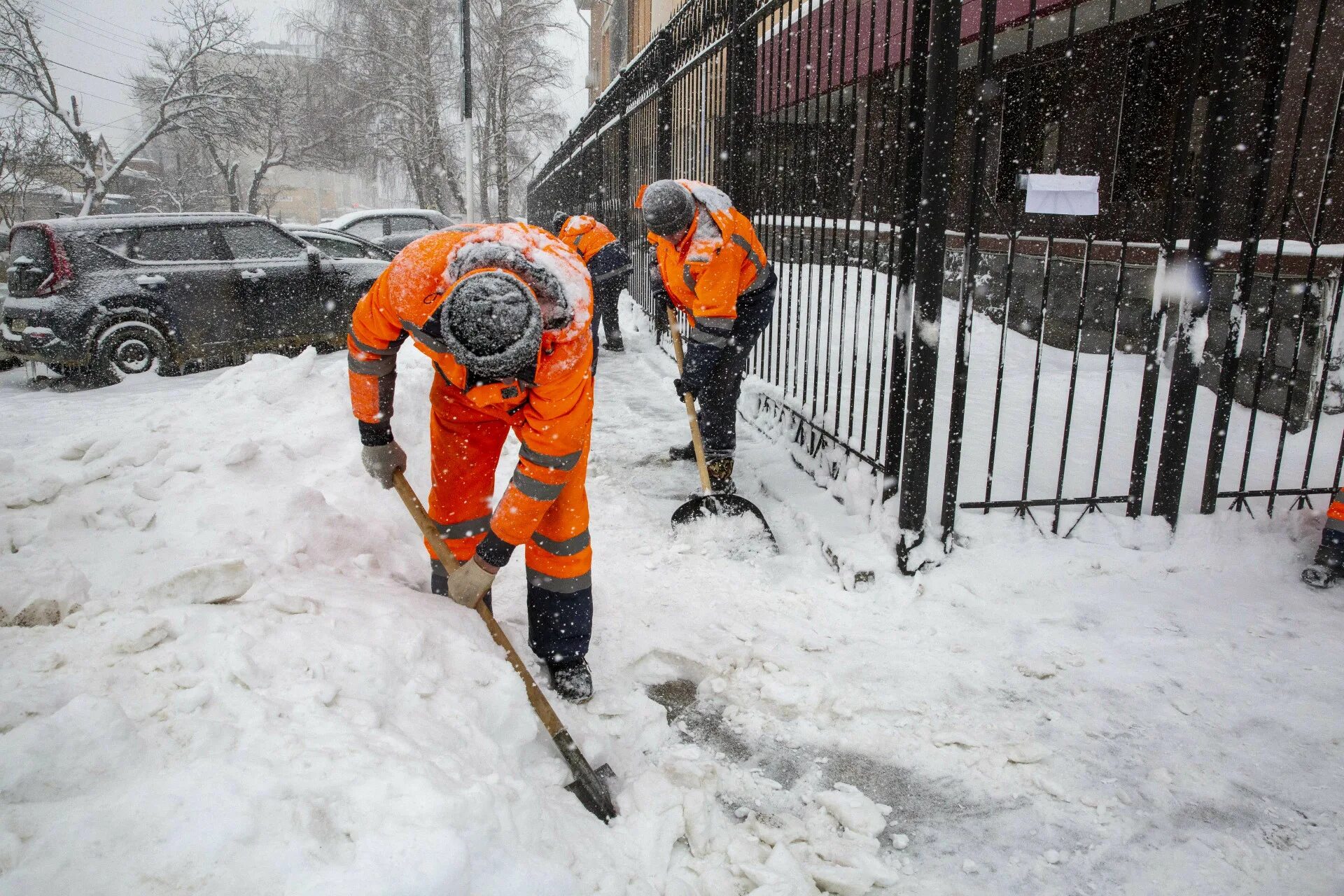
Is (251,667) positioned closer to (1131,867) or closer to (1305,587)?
(1131,867)

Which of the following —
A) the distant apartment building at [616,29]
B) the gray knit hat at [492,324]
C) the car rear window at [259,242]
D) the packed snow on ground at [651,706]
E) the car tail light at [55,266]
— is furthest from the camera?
the distant apartment building at [616,29]

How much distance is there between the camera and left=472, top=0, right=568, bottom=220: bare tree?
22.4m

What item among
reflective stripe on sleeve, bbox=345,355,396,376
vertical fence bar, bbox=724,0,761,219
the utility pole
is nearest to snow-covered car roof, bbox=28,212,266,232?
vertical fence bar, bbox=724,0,761,219

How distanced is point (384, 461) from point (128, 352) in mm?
6482

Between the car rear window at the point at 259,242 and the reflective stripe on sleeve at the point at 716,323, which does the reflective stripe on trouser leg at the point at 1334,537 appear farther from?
the car rear window at the point at 259,242

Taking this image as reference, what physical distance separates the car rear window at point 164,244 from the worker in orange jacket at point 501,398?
658 centimetres

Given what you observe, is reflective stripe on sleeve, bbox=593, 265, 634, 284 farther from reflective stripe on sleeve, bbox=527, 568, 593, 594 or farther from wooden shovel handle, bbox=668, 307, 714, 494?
reflective stripe on sleeve, bbox=527, 568, 593, 594

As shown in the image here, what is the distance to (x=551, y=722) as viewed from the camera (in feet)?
7.47

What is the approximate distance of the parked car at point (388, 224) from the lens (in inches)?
490

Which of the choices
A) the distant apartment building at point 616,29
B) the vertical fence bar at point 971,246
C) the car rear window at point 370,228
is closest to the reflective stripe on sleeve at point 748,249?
the vertical fence bar at point 971,246

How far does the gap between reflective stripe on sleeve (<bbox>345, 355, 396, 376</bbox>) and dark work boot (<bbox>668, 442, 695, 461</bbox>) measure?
2.69 metres

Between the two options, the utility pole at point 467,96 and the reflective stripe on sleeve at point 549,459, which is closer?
the reflective stripe on sleeve at point 549,459

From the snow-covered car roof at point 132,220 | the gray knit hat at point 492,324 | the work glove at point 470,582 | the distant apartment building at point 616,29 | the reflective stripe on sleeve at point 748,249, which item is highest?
the distant apartment building at point 616,29

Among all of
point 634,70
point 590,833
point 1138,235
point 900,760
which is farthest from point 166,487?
point 1138,235
